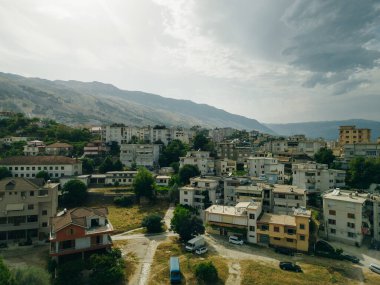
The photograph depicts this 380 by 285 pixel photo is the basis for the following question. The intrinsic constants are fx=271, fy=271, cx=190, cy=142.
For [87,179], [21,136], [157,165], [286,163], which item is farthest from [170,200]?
[21,136]

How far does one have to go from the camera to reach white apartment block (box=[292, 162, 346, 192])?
167ft

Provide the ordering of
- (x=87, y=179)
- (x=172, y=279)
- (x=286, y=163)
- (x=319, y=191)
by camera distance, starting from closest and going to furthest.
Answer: (x=172, y=279)
(x=319, y=191)
(x=87, y=179)
(x=286, y=163)

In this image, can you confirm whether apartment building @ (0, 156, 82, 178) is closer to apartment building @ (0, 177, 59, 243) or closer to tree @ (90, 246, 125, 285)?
apartment building @ (0, 177, 59, 243)

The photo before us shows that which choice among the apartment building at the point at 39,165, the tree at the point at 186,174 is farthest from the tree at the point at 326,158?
the apartment building at the point at 39,165

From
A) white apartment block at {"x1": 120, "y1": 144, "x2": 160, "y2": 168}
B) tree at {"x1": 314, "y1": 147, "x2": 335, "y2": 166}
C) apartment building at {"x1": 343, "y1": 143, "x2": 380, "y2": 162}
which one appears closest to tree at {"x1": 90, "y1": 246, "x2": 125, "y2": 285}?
white apartment block at {"x1": 120, "y1": 144, "x2": 160, "y2": 168}

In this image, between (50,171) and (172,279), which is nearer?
(172,279)

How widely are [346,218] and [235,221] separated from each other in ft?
51.0

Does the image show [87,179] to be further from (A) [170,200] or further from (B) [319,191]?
(B) [319,191]

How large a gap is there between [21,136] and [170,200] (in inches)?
2466

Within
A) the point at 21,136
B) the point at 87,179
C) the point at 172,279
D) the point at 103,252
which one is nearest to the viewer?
the point at 172,279

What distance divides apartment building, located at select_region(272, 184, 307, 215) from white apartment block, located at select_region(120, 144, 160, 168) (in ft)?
133

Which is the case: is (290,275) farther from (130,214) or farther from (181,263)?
(130,214)

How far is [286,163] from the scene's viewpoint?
65062 millimetres

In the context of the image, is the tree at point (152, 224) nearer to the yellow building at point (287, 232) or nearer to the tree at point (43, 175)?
the yellow building at point (287, 232)
